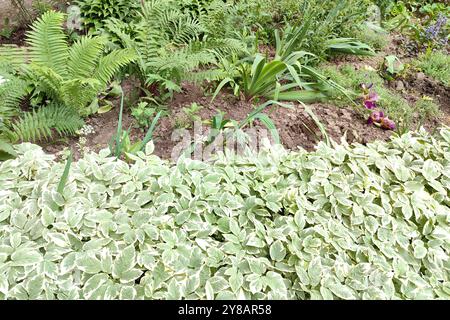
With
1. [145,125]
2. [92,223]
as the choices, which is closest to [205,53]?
[145,125]

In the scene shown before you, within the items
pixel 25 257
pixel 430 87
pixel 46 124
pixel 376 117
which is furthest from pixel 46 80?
pixel 430 87

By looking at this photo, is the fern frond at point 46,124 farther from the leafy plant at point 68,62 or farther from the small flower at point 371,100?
the small flower at point 371,100

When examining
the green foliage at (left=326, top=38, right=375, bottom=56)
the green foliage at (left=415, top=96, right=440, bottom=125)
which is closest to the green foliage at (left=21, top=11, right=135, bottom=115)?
the green foliage at (left=326, top=38, right=375, bottom=56)

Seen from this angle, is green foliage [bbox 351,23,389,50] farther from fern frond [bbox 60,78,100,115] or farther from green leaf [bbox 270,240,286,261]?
green leaf [bbox 270,240,286,261]

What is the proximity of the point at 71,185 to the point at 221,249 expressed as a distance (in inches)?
28.4

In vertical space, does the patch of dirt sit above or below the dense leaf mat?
below

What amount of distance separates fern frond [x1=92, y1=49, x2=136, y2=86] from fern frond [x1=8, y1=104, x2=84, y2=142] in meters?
0.31

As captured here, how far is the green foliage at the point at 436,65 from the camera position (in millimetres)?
3906

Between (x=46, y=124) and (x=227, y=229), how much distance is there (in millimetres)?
1488

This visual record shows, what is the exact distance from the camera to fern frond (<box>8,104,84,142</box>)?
8.65 ft

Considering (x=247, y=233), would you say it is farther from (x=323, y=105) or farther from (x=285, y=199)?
(x=323, y=105)

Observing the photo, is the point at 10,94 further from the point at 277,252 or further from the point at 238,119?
the point at 277,252

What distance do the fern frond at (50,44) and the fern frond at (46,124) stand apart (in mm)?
326

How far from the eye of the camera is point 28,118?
269 cm
